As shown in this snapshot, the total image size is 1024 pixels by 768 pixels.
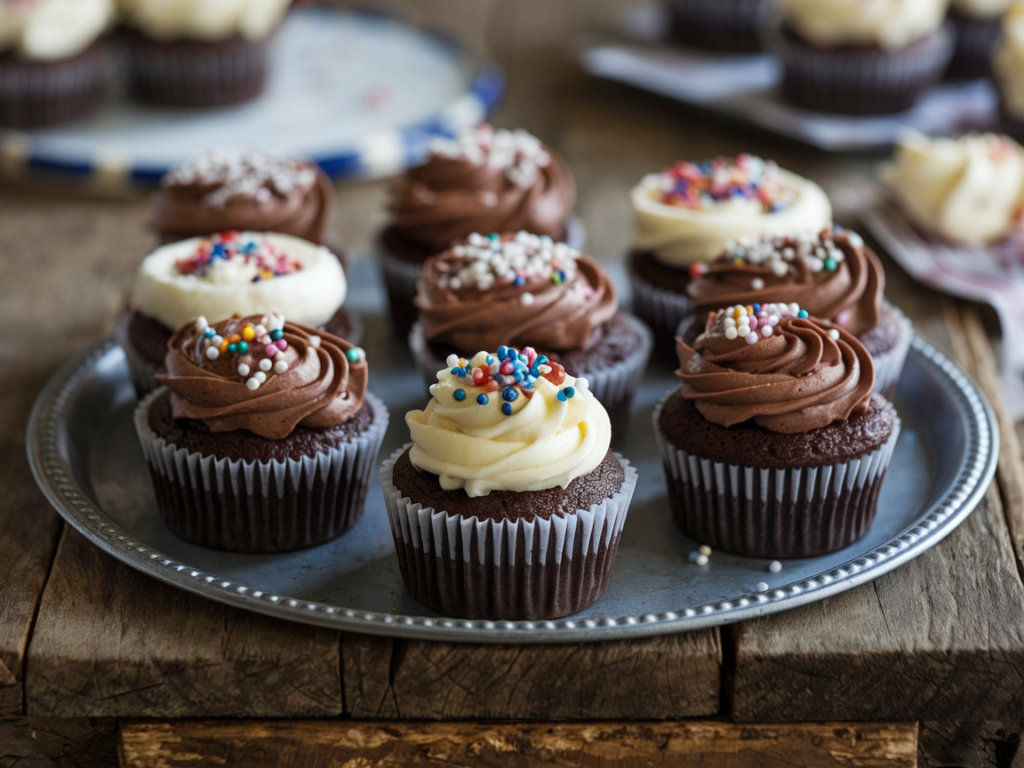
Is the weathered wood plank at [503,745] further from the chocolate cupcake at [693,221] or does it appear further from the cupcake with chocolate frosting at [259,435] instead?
the chocolate cupcake at [693,221]

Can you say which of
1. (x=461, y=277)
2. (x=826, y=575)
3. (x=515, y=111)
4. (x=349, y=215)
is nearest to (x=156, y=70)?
(x=349, y=215)

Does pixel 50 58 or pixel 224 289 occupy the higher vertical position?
pixel 224 289

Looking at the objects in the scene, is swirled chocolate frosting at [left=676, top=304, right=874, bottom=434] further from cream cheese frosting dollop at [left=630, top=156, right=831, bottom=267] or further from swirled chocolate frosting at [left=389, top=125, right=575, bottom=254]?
swirled chocolate frosting at [left=389, top=125, right=575, bottom=254]

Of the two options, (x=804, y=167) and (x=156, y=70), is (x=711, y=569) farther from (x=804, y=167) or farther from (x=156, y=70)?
(x=156, y=70)

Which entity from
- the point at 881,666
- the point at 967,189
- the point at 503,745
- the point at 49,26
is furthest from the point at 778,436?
the point at 49,26

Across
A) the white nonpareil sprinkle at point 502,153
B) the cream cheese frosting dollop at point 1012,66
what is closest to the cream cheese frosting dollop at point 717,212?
the white nonpareil sprinkle at point 502,153

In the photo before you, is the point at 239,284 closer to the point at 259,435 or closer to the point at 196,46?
the point at 259,435
